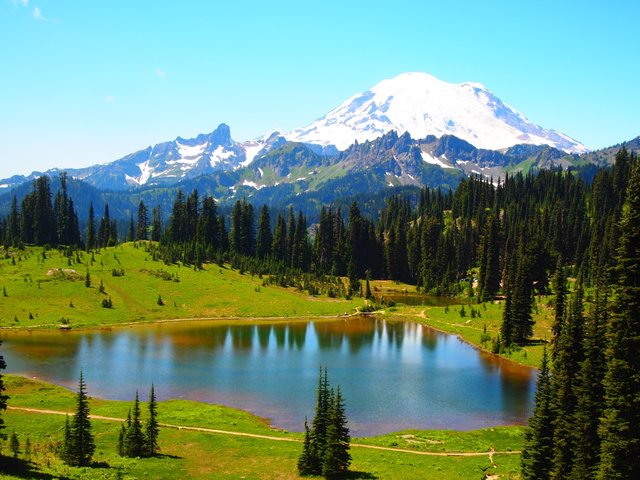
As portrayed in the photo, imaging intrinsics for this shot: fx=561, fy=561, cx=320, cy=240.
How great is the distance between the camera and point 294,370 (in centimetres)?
8069

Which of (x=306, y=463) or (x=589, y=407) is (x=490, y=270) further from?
(x=589, y=407)

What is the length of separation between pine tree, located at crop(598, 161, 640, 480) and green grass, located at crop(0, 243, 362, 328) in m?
98.9

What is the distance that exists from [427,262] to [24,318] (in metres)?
117

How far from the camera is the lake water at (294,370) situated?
209ft

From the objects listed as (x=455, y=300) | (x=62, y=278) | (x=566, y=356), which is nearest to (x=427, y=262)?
(x=455, y=300)

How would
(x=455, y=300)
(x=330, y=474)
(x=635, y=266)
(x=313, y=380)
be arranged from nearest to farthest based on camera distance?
(x=635, y=266) < (x=330, y=474) < (x=313, y=380) < (x=455, y=300)

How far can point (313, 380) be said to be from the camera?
74688 mm

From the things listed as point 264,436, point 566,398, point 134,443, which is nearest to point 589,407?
point 566,398

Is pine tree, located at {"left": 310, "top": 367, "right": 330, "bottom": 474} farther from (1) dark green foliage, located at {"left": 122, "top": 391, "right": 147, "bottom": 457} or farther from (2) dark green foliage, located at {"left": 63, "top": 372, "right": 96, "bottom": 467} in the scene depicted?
(2) dark green foliage, located at {"left": 63, "top": 372, "right": 96, "bottom": 467}

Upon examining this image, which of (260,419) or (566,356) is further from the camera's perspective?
(260,419)

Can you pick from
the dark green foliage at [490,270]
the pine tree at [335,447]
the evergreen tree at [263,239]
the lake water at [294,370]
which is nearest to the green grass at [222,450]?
the pine tree at [335,447]

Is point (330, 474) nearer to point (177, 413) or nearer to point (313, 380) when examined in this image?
point (177, 413)

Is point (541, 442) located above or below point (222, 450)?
above

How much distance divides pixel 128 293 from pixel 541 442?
106 m
